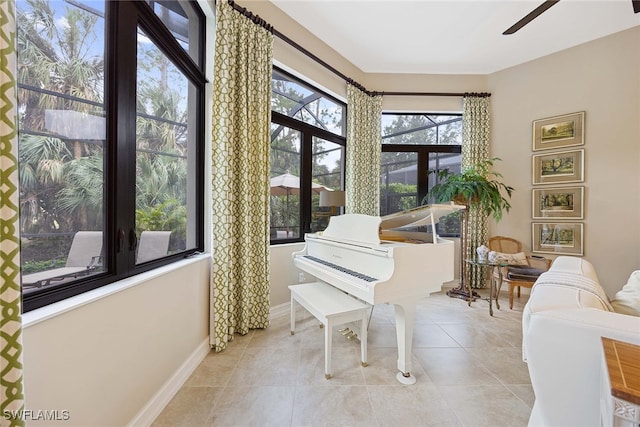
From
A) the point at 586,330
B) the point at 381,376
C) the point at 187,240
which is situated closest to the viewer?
the point at 586,330

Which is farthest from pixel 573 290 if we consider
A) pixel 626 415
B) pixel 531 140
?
pixel 531 140

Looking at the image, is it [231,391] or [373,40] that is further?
[373,40]

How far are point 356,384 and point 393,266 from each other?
36.0 inches

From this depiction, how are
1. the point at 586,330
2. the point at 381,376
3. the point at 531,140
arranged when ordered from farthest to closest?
1. the point at 531,140
2. the point at 381,376
3. the point at 586,330

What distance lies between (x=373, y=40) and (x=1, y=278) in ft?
13.3

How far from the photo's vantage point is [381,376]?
1.82 meters

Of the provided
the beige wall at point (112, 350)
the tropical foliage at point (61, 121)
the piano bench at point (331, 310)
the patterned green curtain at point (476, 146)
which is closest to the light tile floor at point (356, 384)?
the piano bench at point (331, 310)

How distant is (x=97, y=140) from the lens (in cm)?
123

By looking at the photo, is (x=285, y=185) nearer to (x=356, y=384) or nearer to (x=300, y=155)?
(x=300, y=155)

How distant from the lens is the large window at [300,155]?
305cm

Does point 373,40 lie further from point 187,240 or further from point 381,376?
point 381,376

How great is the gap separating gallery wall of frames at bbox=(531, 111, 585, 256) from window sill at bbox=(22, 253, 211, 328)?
4.80m

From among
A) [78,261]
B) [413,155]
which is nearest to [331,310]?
[78,261]

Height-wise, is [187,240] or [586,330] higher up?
[187,240]
